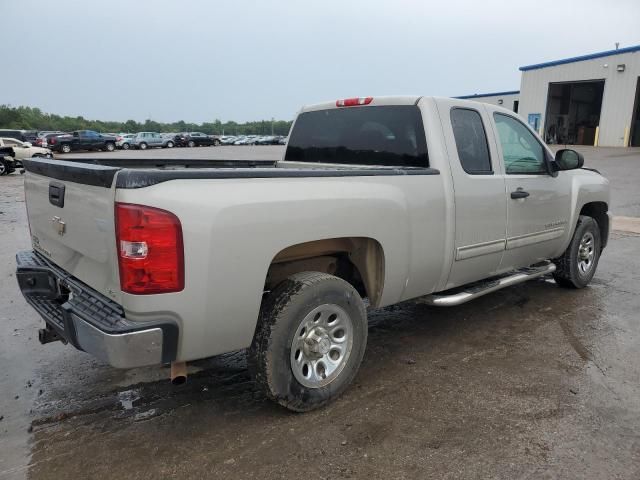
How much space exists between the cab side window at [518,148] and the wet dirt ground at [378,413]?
144 cm

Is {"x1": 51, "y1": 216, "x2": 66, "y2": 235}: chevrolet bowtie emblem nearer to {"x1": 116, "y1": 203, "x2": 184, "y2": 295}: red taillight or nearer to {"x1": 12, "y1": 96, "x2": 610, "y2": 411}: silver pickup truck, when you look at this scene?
{"x1": 12, "y1": 96, "x2": 610, "y2": 411}: silver pickup truck

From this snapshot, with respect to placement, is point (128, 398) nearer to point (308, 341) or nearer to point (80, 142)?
point (308, 341)

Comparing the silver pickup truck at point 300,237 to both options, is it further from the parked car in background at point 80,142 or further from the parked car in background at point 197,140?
the parked car in background at point 197,140

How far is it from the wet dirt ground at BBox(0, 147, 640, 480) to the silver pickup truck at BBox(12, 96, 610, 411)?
37cm

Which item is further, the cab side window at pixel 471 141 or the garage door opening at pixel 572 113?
the garage door opening at pixel 572 113

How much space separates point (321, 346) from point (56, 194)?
1827 mm

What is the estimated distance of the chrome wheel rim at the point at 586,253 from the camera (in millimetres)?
5723

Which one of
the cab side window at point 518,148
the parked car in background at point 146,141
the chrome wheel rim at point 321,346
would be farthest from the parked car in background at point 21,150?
the chrome wheel rim at point 321,346

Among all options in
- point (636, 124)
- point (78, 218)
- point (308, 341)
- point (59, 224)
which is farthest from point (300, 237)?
Result: point (636, 124)

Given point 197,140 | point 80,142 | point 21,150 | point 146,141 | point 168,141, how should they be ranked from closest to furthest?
1. point 21,150
2. point 80,142
3. point 146,141
4. point 168,141
5. point 197,140

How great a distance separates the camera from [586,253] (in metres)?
5.84

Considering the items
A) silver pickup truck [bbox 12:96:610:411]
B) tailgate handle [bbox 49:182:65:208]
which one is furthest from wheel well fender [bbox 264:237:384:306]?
tailgate handle [bbox 49:182:65:208]

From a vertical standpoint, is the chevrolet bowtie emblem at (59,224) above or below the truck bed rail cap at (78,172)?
below

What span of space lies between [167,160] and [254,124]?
136 m
